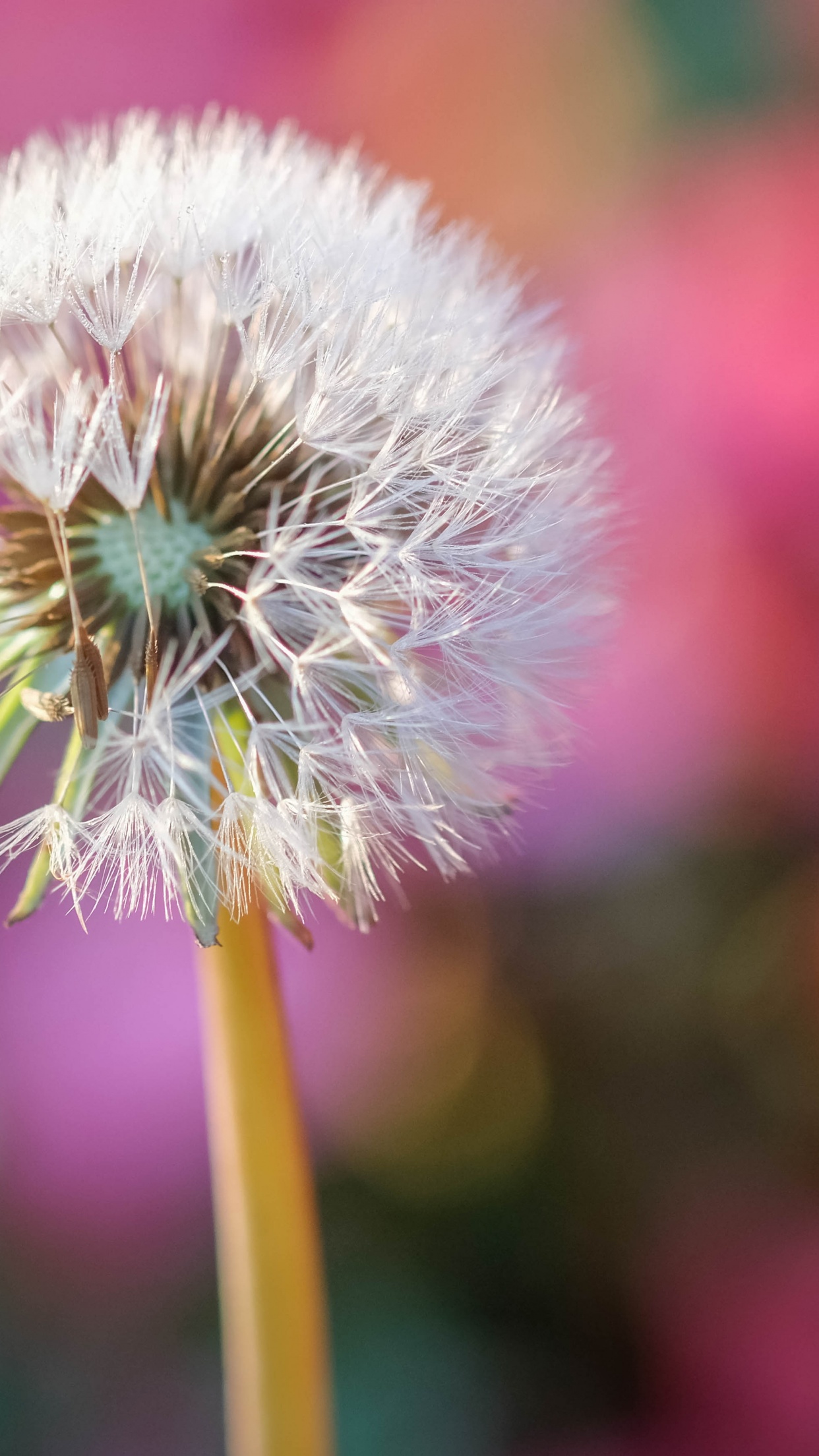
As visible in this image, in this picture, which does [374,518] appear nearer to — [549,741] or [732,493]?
[549,741]

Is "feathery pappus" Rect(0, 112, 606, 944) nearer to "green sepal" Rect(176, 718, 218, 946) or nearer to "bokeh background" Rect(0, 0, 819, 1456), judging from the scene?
"green sepal" Rect(176, 718, 218, 946)

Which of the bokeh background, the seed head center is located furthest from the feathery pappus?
the bokeh background

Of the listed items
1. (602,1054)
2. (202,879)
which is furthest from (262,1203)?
(602,1054)

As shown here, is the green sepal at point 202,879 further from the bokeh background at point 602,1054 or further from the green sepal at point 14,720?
the bokeh background at point 602,1054

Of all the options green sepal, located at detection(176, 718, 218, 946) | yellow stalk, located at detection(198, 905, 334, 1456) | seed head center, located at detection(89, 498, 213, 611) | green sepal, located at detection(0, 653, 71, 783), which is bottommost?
yellow stalk, located at detection(198, 905, 334, 1456)

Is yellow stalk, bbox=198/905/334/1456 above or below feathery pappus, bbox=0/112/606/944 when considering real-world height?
below

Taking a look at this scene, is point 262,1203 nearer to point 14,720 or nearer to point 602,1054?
point 14,720

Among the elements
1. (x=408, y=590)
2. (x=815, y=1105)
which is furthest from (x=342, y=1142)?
(x=408, y=590)
